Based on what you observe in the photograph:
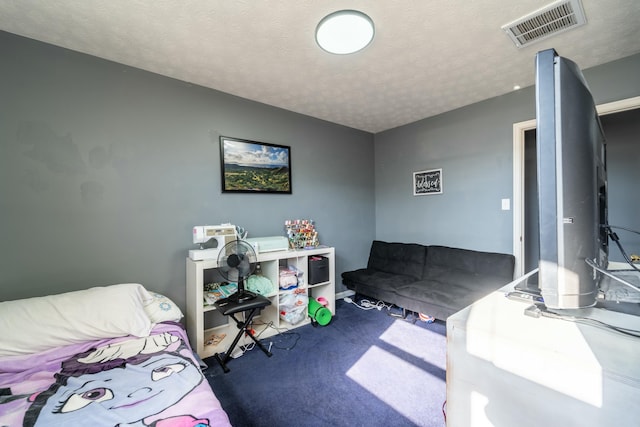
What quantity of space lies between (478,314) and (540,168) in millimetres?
511

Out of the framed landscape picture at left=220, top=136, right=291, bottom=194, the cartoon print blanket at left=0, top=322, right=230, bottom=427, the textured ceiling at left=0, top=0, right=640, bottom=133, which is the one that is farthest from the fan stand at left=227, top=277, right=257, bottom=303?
the textured ceiling at left=0, top=0, right=640, bottom=133

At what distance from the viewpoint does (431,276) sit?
312cm

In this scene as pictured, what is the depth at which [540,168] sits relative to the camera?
0.81m

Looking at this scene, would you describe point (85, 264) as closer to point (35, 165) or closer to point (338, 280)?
point (35, 165)

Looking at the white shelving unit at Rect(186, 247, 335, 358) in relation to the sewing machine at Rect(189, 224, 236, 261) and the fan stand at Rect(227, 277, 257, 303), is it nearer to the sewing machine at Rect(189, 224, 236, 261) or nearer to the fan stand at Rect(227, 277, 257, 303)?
the sewing machine at Rect(189, 224, 236, 261)

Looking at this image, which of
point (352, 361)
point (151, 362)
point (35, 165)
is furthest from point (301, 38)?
point (352, 361)

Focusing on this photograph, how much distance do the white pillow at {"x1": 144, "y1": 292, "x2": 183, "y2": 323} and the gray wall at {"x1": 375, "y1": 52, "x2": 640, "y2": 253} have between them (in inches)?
116

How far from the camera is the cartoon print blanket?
1.03 metres

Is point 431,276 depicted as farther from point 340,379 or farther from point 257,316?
point 257,316

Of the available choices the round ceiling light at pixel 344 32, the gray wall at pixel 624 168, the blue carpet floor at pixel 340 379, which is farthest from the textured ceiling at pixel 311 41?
the blue carpet floor at pixel 340 379

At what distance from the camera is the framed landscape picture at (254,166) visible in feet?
8.71

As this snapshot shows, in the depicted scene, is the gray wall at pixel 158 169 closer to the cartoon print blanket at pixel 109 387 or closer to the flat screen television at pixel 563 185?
the cartoon print blanket at pixel 109 387

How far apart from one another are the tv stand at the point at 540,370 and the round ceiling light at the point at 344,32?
5.81 feet

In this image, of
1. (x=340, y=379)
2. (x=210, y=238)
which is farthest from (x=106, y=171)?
(x=340, y=379)
